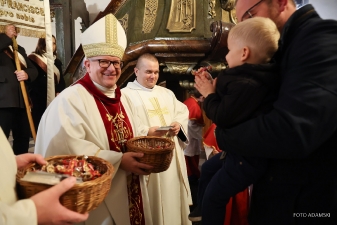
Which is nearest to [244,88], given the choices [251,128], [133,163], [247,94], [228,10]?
[247,94]

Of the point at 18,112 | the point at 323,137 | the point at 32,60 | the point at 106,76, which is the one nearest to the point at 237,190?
the point at 323,137

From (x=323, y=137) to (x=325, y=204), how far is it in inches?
12.1

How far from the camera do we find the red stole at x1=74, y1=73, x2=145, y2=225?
2.03 metres

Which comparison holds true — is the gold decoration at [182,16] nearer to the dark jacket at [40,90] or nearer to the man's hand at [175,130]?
the man's hand at [175,130]

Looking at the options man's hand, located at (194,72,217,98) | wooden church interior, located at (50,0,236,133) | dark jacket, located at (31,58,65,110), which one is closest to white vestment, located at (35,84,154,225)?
man's hand, located at (194,72,217,98)

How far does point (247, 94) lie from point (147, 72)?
7.37 ft

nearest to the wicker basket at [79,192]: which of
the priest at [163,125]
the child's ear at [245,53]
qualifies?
the child's ear at [245,53]

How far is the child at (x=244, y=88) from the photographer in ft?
3.94

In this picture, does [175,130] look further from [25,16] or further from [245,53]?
[25,16]

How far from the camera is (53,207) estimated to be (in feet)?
3.19

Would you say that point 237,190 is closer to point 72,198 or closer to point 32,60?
point 72,198

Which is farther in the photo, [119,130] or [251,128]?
[119,130]

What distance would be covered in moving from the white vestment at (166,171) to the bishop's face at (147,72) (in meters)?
0.07

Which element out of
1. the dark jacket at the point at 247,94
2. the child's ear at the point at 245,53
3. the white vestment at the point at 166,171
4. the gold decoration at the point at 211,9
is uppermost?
the gold decoration at the point at 211,9
